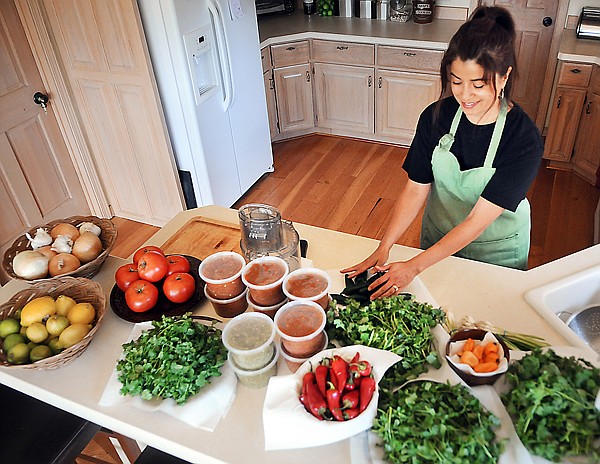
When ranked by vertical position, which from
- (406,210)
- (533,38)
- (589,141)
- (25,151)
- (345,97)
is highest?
(406,210)

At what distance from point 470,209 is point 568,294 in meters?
0.43

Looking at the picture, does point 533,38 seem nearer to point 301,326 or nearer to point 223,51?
point 223,51

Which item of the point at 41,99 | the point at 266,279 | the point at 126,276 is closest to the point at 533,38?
the point at 41,99

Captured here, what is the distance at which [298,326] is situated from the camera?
3.95 feet

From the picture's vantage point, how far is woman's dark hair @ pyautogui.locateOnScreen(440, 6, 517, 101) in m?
1.36

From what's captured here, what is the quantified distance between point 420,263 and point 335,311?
34cm

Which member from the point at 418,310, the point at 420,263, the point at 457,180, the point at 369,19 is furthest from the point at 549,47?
the point at 418,310

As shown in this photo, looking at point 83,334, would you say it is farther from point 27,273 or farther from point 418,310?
point 418,310

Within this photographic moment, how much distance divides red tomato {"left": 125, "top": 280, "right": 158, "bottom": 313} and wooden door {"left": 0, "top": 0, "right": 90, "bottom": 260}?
201 cm

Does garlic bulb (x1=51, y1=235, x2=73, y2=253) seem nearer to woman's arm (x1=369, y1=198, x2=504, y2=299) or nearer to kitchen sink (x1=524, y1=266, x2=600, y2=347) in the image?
woman's arm (x1=369, y1=198, x2=504, y2=299)

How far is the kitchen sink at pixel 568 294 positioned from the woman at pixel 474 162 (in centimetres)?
24

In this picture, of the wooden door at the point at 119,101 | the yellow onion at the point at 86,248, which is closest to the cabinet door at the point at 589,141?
the wooden door at the point at 119,101

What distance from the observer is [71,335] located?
4.33ft

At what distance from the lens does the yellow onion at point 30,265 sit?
1525 mm
